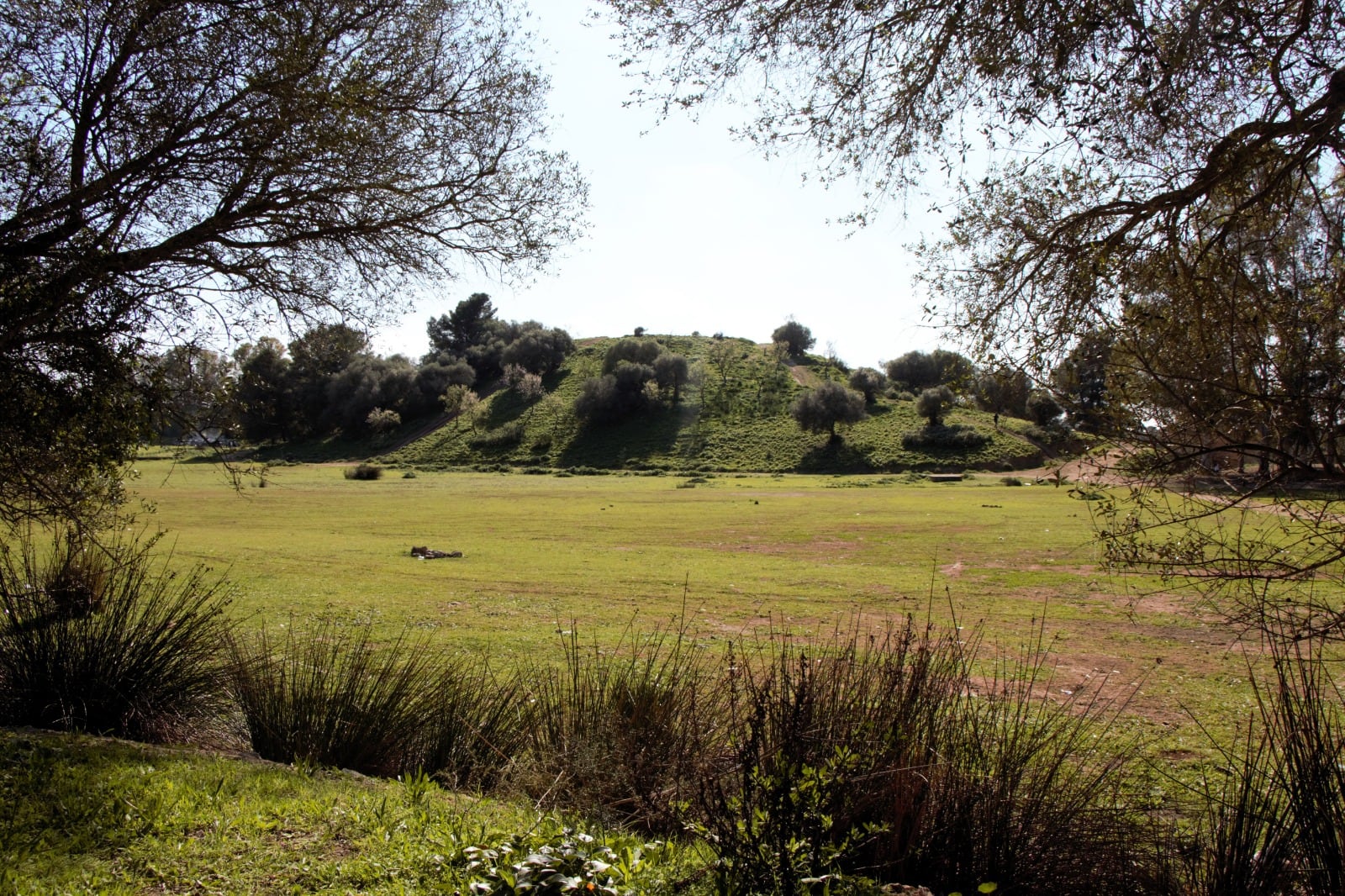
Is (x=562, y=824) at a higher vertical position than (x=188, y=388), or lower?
lower

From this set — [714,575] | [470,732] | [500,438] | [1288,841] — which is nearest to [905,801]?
[1288,841]

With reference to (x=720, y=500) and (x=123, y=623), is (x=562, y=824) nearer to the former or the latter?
(x=123, y=623)

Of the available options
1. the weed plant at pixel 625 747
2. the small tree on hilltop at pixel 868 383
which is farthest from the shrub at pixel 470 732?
the small tree on hilltop at pixel 868 383

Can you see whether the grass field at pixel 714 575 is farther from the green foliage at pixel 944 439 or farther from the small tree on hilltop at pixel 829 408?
the small tree on hilltop at pixel 829 408

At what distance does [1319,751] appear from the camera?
4.27m

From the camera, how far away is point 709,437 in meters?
101

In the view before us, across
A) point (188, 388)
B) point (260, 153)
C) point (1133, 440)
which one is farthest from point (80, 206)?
point (1133, 440)

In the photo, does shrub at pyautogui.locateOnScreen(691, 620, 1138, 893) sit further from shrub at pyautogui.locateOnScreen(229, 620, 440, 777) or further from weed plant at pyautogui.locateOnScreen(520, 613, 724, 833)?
shrub at pyautogui.locateOnScreen(229, 620, 440, 777)

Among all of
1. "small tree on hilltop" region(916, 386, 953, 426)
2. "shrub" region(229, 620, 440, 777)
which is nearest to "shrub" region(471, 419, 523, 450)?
"small tree on hilltop" region(916, 386, 953, 426)

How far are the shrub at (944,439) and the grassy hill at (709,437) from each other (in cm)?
75

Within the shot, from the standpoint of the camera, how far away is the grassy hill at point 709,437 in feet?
284

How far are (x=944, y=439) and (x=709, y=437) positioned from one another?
2862 centimetres

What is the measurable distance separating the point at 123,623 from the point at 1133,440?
8.82 meters

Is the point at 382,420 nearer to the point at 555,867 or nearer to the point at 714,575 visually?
the point at 714,575
